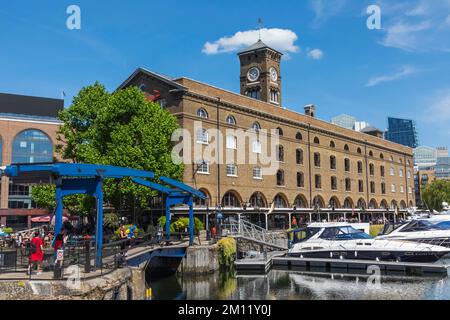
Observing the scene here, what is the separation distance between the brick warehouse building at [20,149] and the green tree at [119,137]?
31.5 m

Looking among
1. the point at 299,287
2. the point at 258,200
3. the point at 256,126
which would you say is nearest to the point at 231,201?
the point at 258,200

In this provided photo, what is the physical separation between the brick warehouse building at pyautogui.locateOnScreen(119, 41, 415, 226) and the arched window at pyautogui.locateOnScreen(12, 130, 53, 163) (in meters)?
29.6

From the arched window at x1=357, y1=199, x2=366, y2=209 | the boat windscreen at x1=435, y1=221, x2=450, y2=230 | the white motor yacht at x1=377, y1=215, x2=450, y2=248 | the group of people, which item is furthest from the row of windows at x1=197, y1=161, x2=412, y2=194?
the group of people

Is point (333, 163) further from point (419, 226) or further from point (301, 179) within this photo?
point (419, 226)

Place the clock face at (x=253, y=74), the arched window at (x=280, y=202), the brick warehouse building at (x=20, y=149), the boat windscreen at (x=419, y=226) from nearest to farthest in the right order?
the boat windscreen at (x=419, y=226), the arched window at (x=280, y=202), the clock face at (x=253, y=74), the brick warehouse building at (x=20, y=149)

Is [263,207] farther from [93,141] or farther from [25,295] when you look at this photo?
[25,295]

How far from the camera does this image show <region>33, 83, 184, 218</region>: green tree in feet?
103

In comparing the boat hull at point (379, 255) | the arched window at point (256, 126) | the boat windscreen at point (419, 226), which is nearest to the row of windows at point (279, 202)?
the arched window at point (256, 126)

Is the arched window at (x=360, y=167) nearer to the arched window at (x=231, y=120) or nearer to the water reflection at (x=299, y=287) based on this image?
the arched window at (x=231, y=120)

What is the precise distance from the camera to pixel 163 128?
3431 cm

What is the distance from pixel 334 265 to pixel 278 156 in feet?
65.2

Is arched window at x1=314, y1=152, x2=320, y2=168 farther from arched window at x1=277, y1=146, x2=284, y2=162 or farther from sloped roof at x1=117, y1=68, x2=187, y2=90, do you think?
sloped roof at x1=117, y1=68, x2=187, y2=90

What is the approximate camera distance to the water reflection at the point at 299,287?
69.6 feet
